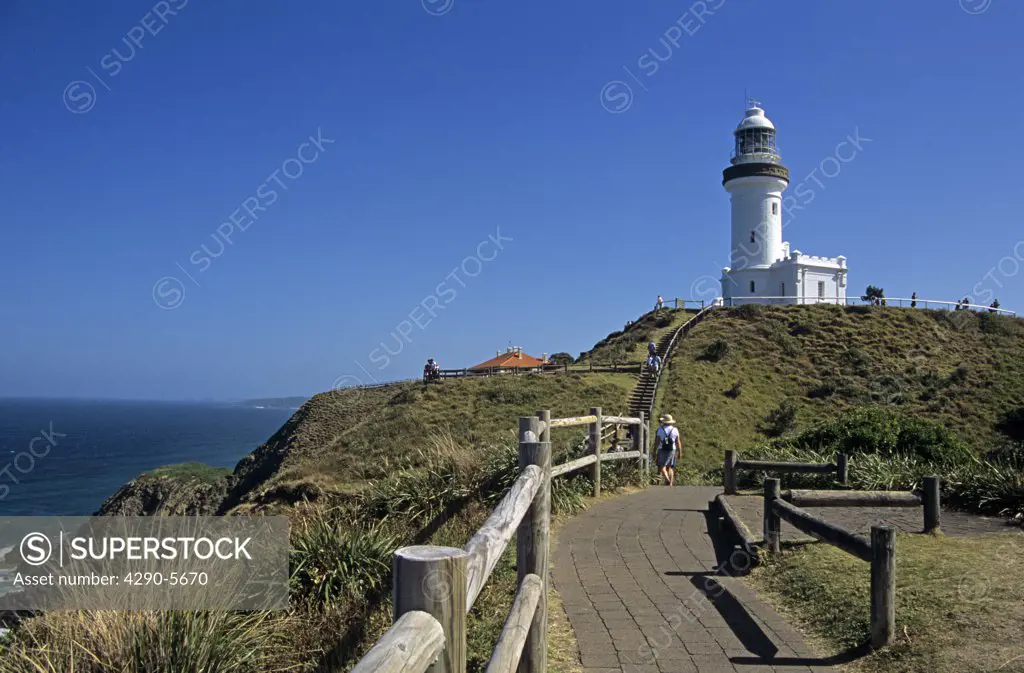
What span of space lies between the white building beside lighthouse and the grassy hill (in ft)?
11.5

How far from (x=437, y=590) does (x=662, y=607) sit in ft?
15.3

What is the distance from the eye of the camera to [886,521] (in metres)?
9.18

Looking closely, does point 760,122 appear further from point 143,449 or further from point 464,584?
point 143,449

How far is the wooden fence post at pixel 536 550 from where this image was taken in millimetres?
3961

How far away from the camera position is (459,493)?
877cm

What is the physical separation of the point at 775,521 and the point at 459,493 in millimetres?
3363

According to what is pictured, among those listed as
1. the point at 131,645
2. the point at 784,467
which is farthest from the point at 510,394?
the point at 131,645

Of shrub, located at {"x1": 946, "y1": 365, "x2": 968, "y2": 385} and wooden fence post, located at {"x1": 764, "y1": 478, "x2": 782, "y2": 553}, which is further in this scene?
shrub, located at {"x1": 946, "y1": 365, "x2": 968, "y2": 385}

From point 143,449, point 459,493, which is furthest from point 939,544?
point 143,449

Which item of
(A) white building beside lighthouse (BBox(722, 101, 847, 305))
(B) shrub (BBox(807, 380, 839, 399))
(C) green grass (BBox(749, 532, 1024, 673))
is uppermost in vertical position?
(A) white building beside lighthouse (BBox(722, 101, 847, 305))

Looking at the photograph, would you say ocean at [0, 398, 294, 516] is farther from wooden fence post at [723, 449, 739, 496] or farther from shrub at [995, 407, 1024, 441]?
shrub at [995, 407, 1024, 441]

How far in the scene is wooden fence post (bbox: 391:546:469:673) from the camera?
2023mm

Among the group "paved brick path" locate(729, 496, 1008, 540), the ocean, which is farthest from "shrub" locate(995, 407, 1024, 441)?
the ocean

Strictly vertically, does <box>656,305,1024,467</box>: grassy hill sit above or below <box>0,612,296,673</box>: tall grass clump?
above
